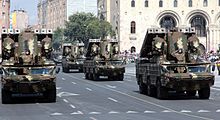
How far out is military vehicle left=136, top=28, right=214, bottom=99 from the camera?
2627 centimetres

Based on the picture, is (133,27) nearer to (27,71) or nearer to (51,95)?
(51,95)

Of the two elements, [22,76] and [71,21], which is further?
[71,21]

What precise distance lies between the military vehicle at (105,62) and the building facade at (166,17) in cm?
7606

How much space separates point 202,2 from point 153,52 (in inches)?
3900

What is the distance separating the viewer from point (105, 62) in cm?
4525

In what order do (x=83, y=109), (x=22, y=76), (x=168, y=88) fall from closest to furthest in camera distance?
(x=83, y=109)
(x=22, y=76)
(x=168, y=88)

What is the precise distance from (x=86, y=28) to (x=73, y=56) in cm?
6300

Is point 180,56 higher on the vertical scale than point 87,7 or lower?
lower

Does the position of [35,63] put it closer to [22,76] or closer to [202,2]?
[22,76]

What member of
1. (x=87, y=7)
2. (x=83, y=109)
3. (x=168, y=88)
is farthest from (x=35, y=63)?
(x=87, y=7)

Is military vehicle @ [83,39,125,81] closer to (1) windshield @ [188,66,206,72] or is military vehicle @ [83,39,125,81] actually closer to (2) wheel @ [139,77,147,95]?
(2) wheel @ [139,77,147,95]

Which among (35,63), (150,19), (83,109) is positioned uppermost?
(150,19)

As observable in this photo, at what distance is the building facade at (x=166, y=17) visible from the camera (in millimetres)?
124375

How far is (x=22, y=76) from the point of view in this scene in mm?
24891
